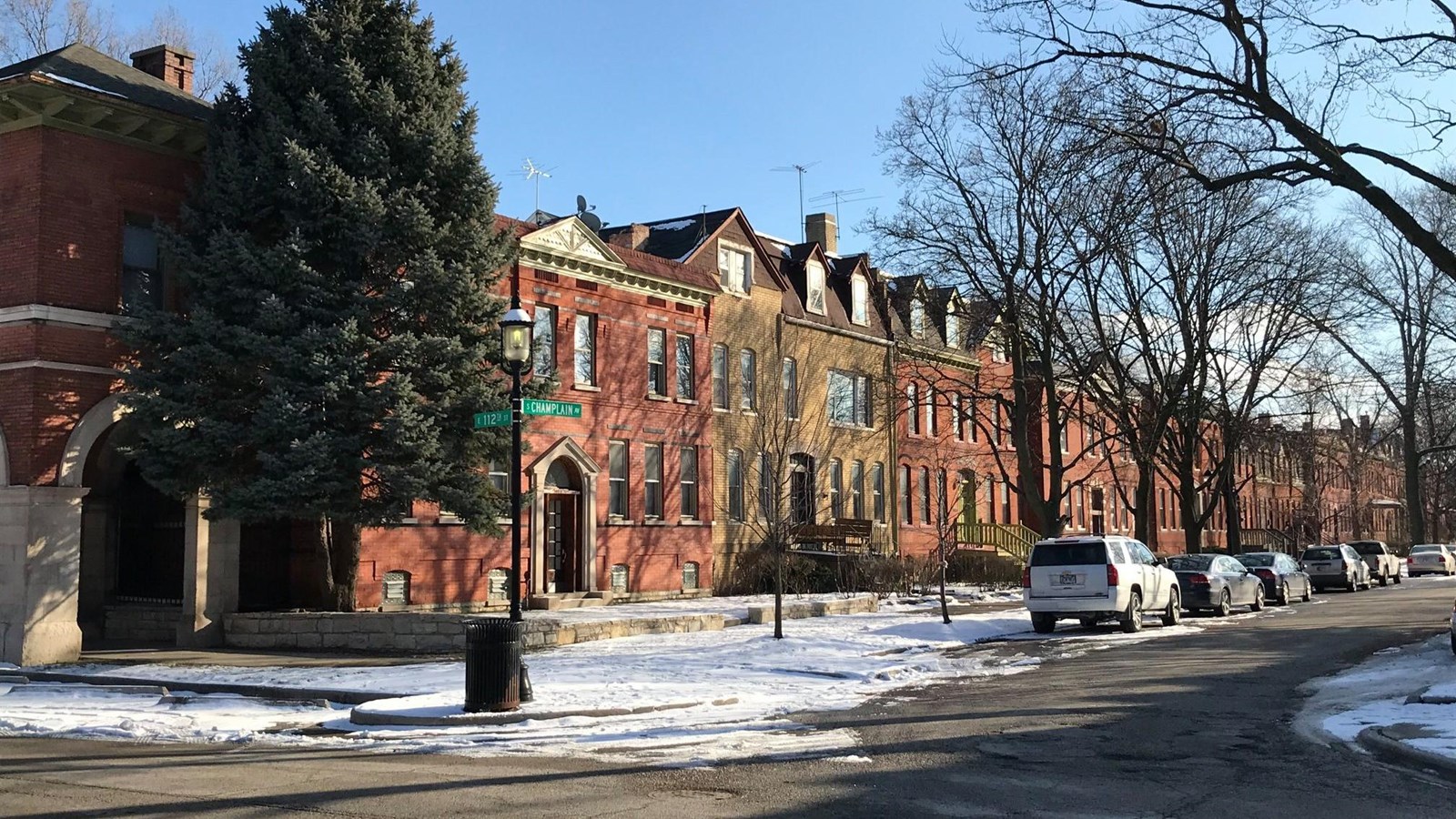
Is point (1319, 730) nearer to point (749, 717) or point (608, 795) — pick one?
point (749, 717)

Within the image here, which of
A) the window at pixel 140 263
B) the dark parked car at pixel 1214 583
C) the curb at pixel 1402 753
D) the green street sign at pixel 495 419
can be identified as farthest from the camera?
the dark parked car at pixel 1214 583

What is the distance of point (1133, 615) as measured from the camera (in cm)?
2302

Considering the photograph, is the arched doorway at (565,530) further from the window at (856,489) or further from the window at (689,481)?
the window at (856,489)

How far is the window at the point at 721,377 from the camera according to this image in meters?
35.7

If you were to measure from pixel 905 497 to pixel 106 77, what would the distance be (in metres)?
29.4

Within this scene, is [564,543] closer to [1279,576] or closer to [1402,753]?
[1279,576]

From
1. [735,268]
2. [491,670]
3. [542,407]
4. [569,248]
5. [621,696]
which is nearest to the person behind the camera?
[491,670]

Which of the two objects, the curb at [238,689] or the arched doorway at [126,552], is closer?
the curb at [238,689]

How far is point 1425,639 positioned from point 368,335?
18196 millimetres

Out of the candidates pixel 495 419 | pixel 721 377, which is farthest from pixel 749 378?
pixel 495 419

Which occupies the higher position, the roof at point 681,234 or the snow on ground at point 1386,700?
the roof at point 681,234

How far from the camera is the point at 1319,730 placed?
1137cm

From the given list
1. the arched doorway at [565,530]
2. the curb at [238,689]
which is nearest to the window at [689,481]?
the arched doorway at [565,530]

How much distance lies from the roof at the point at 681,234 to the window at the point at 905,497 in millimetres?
12237
